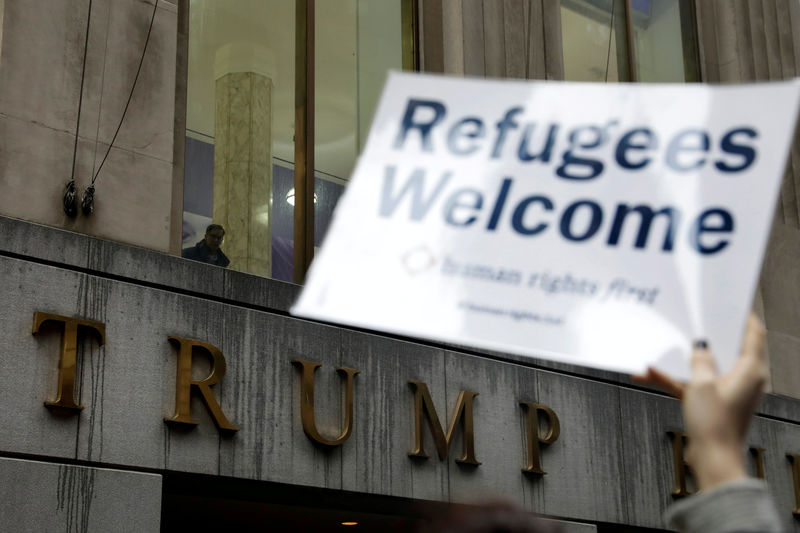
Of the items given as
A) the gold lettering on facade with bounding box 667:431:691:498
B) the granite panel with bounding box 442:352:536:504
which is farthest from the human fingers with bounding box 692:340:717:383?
the gold lettering on facade with bounding box 667:431:691:498

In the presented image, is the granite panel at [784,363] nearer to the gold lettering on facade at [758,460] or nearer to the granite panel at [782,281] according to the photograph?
the granite panel at [782,281]

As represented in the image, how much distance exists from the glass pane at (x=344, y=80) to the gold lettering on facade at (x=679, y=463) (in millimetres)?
4477

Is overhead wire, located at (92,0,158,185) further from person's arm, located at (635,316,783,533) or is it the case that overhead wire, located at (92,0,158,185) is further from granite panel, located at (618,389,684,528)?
person's arm, located at (635,316,783,533)

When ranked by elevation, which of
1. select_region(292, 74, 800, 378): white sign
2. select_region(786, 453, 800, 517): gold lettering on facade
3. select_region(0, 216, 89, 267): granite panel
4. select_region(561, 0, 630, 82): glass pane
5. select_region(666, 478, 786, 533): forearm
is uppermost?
select_region(561, 0, 630, 82): glass pane

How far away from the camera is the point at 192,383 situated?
9.05 metres

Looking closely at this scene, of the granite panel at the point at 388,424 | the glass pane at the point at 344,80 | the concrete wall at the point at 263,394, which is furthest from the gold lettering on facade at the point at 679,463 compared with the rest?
the glass pane at the point at 344,80

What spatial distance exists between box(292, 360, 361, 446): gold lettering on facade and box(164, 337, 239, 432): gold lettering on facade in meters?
0.67

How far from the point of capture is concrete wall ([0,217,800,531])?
332 inches

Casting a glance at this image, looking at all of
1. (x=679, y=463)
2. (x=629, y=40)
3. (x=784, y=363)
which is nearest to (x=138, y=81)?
(x=679, y=463)

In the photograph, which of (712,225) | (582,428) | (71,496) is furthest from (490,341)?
(582,428)

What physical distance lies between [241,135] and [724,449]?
8.82 meters

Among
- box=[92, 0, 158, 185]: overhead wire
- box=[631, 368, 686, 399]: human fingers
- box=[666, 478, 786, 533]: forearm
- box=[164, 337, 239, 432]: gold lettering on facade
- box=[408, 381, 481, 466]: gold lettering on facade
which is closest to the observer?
box=[666, 478, 786, 533]: forearm

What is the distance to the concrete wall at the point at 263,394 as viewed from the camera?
8.43 metres

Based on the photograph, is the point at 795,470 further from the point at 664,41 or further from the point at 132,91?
the point at 132,91
